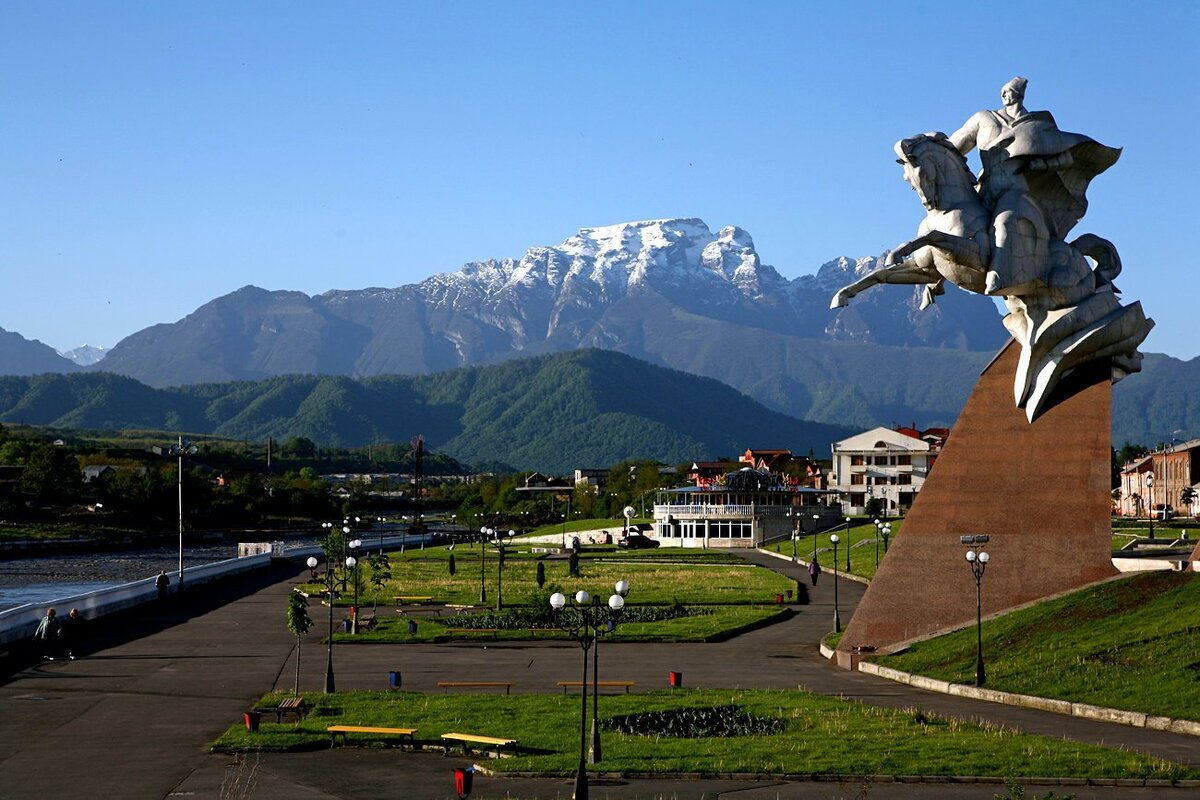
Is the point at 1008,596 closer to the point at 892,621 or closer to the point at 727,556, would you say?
the point at 892,621

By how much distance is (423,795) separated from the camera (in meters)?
26.8

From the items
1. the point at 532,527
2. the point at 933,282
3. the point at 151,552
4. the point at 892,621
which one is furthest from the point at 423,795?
the point at 532,527

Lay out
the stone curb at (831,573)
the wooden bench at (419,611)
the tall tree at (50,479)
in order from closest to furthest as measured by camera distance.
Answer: the wooden bench at (419,611), the stone curb at (831,573), the tall tree at (50,479)

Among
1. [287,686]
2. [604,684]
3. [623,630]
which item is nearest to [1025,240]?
[604,684]

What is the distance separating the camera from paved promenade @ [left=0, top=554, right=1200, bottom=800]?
88.8 feet

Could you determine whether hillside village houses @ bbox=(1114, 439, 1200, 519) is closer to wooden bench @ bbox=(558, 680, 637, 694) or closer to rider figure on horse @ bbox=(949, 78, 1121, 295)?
rider figure on horse @ bbox=(949, 78, 1121, 295)

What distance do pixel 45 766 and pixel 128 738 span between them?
3040 mm

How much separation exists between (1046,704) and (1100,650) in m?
2.91

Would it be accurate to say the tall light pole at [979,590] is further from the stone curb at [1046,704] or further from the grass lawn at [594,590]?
the grass lawn at [594,590]

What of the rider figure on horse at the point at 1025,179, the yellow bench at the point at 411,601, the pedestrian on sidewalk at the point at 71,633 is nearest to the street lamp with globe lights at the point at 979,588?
the rider figure on horse at the point at 1025,179

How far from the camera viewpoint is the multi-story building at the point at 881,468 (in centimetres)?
15112

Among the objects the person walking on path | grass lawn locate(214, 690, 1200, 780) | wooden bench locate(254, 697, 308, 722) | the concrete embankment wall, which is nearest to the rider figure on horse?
grass lawn locate(214, 690, 1200, 780)

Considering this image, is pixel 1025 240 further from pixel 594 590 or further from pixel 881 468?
pixel 881 468

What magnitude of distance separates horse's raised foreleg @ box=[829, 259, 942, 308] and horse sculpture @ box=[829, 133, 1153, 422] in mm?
38
